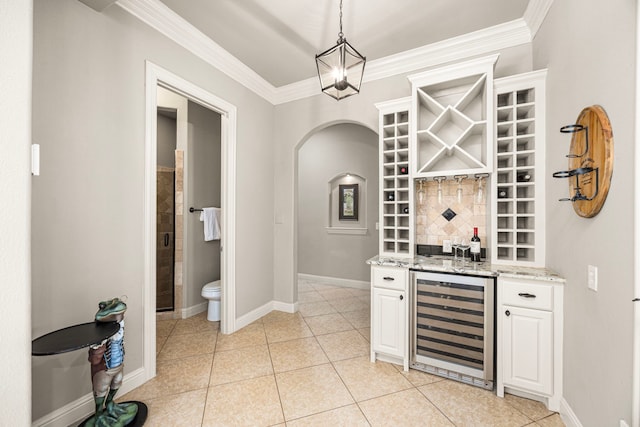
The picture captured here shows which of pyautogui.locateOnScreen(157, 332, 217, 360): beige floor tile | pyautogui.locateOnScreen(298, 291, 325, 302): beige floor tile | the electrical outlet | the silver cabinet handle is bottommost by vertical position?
pyautogui.locateOnScreen(298, 291, 325, 302): beige floor tile

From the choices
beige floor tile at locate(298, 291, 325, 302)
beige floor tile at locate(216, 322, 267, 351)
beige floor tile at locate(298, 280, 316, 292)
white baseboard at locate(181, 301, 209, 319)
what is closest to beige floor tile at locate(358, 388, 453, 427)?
beige floor tile at locate(216, 322, 267, 351)

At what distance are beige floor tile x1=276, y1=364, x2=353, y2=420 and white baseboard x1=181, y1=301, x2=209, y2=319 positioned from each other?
191 centimetres

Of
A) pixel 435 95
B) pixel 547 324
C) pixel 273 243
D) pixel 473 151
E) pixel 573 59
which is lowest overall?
pixel 547 324

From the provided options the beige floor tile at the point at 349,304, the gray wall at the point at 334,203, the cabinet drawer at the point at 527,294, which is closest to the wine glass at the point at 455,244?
A: the cabinet drawer at the point at 527,294

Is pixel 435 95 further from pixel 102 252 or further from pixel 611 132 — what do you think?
pixel 102 252

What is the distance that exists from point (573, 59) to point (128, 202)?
10.6 feet

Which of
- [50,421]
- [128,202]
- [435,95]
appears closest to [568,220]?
[435,95]

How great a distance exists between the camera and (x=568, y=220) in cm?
189

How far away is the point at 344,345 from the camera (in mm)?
2973

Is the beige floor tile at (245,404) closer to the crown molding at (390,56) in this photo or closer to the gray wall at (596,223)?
the gray wall at (596,223)

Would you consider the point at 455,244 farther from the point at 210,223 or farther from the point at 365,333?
the point at 210,223

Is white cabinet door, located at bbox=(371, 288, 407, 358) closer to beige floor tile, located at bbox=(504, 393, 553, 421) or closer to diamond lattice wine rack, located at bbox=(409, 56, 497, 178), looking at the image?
beige floor tile, located at bbox=(504, 393, 553, 421)

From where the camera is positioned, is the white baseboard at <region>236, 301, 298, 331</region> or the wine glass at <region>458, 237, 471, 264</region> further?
the white baseboard at <region>236, 301, 298, 331</region>

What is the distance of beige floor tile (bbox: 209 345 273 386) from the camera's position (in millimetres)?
2391
